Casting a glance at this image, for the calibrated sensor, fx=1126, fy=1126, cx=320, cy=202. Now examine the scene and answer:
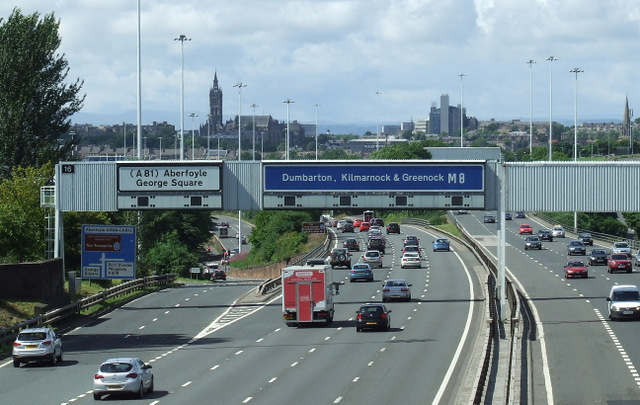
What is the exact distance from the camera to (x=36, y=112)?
83.7 metres

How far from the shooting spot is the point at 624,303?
161ft

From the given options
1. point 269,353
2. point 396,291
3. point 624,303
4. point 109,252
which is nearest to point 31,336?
point 269,353

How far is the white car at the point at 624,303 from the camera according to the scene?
4888 cm

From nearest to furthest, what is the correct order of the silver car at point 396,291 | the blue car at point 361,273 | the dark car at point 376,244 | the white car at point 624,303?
the white car at point 624,303, the silver car at point 396,291, the blue car at point 361,273, the dark car at point 376,244

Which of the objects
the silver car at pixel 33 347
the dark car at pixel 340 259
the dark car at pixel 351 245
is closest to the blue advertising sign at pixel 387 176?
the silver car at pixel 33 347

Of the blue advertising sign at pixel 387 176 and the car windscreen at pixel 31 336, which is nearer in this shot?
the car windscreen at pixel 31 336

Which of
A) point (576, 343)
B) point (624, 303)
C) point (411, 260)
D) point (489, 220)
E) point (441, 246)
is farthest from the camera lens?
point (489, 220)

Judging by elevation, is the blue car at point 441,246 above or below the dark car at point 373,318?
above

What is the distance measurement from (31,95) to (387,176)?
120ft

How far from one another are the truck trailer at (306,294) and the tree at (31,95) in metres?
36.0

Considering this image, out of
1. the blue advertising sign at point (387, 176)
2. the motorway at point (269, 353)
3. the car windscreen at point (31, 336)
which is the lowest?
the motorway at point (269, 353)

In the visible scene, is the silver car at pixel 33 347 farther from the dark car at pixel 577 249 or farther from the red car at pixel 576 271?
the dark car at pixel 577 249

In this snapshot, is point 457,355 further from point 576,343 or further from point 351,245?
point 351,245

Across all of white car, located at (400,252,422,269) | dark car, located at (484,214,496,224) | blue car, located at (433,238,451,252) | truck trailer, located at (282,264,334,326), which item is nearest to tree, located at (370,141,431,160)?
dark car, located at (484,214,496,224)
